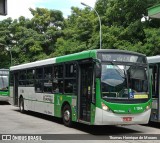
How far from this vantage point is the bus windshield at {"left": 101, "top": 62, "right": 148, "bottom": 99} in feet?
37.5

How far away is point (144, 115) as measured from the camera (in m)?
11.8

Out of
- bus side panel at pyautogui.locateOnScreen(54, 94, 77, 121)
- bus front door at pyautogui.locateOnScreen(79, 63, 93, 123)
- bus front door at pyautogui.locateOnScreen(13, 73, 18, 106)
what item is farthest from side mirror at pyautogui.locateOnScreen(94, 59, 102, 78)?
bus front door at pyautogui.locateOnScreen(13, 73, 18, 106)

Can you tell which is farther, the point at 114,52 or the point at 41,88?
the point at 41,88

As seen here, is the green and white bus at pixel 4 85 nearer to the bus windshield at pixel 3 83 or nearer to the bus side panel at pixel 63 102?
the bus windshield at pixel 3 83

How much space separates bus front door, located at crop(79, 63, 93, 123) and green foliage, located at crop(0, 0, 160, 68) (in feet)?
54.2

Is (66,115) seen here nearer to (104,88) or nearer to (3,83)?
(104,88)

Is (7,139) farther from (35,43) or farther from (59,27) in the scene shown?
(59,27)

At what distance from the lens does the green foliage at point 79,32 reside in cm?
3259

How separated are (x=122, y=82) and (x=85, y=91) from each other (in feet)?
4.79

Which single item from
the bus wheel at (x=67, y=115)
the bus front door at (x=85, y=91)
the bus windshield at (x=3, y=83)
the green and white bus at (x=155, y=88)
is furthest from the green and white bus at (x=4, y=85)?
the green and white bus at (x=155, y=88)

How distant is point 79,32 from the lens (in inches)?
1711

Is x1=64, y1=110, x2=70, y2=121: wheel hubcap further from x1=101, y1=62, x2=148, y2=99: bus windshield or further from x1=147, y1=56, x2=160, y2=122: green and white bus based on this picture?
x1=147, y1=56, x2=160, y2=122: green and white bus

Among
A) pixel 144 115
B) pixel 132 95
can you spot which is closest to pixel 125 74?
pixel 132 95

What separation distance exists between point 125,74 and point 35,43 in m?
39.8
